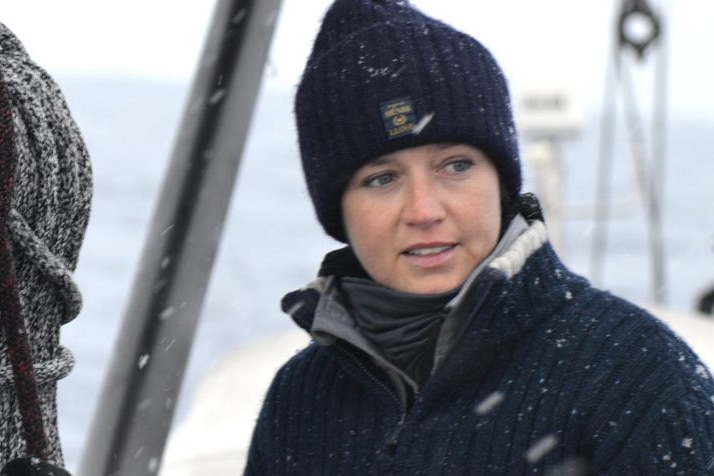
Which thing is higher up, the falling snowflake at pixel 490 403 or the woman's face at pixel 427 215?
the woman's face at pixel 427 215

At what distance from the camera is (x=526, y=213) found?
192 centimetres

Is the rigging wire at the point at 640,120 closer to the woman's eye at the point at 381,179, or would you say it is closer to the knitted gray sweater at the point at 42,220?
the woman's eye at the point at 381,179

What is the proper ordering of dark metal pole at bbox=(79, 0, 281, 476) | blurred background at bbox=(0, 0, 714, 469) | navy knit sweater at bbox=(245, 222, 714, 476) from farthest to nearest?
blurred background at bbox=(0, 0, 714, 469)
dark metal pole at bbox=(79, 0, 281, 476)
navy knit sweater at bbox=(245, 222, 714, 476)

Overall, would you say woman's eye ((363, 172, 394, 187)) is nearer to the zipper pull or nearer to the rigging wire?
the zipper pull

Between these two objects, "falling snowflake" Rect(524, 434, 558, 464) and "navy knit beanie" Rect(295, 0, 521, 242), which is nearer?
"falling snowflake" Rect(524, 434, 558, 464)

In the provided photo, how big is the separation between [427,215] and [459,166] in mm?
88

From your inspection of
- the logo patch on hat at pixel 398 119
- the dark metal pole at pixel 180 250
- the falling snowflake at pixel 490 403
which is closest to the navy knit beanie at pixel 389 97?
the logo patch on hat at pixel 398 119

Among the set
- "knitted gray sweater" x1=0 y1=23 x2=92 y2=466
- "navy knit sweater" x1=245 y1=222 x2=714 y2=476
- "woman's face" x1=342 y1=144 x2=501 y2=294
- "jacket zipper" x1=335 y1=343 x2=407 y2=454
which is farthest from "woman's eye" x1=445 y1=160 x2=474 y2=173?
"knitted gray sweater" x1=0 y1=23 x2=92 y2=466

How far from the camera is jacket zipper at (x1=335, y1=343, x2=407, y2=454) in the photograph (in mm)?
1835

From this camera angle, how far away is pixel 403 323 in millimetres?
1849

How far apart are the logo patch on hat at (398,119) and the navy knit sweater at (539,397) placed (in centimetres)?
19

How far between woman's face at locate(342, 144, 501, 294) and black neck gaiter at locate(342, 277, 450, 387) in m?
0.02

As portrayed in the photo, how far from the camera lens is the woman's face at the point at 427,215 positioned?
71.6 inches

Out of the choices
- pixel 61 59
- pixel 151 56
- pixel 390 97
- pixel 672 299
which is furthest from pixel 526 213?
pixel 672 299
